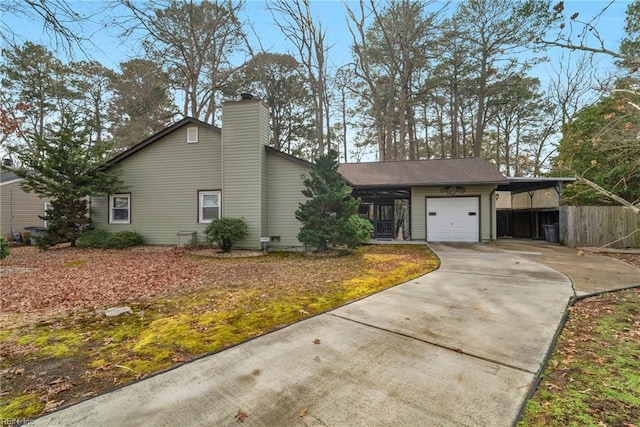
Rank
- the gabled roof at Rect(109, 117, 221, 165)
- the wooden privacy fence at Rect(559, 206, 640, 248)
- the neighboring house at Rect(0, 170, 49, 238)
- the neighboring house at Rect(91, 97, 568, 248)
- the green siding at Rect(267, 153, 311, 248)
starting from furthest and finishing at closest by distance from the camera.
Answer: the neighboring house at Rect(0, 170, 49, 238)
the gabled roof at Rect(109, 117, 221, 165)
the wooden privacy fence at Rect(559, 206, 640, 248)
the green siding at Rect(267, 153, 311, 248)
the neighboring house at Rect(91, 97, 568, 248)

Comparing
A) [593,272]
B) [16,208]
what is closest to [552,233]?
[593,272]

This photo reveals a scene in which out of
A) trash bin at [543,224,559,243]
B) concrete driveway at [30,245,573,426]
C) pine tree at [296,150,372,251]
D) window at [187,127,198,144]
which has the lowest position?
concrete driveway at [30,245,573,426]

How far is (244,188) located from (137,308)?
6.67 metres

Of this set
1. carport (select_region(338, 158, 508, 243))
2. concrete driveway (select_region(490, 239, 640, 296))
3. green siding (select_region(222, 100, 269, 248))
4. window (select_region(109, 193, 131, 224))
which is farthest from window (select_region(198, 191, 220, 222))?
concrete driveway (select_region(490, 239, 640, 296))

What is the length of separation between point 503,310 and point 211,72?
19.6 meters

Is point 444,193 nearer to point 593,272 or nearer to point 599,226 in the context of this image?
point 599,226

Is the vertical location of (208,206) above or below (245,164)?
below

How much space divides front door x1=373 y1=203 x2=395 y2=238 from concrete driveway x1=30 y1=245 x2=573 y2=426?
1163 cm

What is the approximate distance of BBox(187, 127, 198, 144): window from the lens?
11.5 m

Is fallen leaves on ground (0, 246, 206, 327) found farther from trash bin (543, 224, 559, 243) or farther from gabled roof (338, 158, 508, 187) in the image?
trash bin (543, 224, 559, 243)

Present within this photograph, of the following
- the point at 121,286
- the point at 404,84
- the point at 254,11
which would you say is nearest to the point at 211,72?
the point at 254,11

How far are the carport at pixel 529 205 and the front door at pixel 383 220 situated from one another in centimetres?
550

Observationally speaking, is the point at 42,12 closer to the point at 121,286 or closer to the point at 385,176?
the point at 121,286

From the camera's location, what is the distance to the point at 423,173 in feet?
46.4
